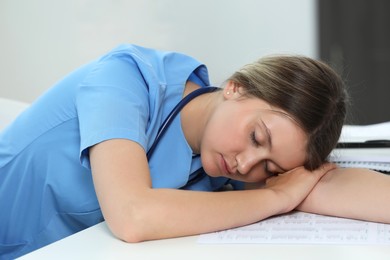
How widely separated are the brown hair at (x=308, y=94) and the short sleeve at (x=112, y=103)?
8.6 inches

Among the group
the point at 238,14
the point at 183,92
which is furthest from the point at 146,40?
the point at 183,92

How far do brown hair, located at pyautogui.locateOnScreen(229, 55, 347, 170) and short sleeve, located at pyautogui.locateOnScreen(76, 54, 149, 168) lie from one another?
8.6 inches

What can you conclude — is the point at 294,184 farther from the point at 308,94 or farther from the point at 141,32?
the point at 141,32

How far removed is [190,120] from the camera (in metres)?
1.29

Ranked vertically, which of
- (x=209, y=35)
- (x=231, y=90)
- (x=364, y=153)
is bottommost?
(x=364, y=153)

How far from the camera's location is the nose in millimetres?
1155

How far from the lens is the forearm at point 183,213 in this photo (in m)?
0.94

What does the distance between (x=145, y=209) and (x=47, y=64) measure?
2131 millimetres

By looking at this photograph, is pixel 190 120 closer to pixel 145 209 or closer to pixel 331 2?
pixel 145 209

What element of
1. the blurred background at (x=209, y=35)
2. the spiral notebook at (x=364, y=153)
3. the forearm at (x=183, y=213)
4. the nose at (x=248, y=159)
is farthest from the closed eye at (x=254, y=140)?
the blurred background at (x=209, y=35)

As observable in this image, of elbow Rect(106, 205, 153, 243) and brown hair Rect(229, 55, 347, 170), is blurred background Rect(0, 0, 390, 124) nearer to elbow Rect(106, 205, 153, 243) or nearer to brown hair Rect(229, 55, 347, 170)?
brown hair Rect(229, 55, 347, 170)

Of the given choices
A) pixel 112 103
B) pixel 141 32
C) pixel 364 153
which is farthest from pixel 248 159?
pixel 141 32

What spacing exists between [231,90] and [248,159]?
170mm

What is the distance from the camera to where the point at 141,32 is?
285 centimetres
